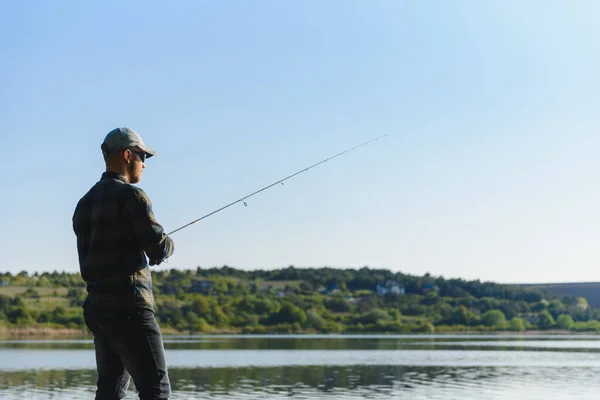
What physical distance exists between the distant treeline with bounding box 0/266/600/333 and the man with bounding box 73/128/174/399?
11418 centimetres

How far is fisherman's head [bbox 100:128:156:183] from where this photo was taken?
6.27 meters

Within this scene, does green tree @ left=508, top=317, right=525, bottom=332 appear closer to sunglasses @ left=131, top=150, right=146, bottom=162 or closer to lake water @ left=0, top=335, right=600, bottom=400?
lake water @ left=0, top=335, right=600, bottom=400

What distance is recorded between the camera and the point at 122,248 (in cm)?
600

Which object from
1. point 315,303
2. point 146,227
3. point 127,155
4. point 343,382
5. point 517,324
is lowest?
point 343,382

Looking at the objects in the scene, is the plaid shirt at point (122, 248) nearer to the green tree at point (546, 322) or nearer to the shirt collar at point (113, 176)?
the shirt collar at point (113, 176)

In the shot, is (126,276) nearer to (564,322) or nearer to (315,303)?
(315,303)

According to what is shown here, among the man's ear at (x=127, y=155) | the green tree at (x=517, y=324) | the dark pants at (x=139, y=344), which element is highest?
the green tree at (x=517, y=324)

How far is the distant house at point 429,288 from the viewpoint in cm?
17388

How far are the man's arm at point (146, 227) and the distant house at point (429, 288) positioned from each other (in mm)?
169321

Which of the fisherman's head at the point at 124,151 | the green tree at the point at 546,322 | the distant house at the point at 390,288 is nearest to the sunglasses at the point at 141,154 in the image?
the fisherman's head at the point at 124,151

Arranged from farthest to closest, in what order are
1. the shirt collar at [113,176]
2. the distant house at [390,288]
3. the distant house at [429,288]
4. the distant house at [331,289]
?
the distant house at [390,288]
the distant house at [429,288]
the distant house at [331,289]
the shirt collar at [113,176]

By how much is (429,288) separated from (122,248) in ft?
565

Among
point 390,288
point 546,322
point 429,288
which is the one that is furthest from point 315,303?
point 546,322

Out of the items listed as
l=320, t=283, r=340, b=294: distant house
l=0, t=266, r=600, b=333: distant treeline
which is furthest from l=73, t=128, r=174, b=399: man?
l=320, t=283, r=340, b=294: distant house
